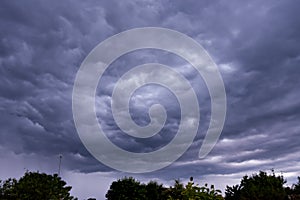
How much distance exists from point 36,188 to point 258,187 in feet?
101

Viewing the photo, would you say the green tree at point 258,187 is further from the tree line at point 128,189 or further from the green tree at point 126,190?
the green tree at point 126,190

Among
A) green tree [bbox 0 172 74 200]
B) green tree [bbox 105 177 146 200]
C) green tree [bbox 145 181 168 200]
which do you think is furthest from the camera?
green tree [bbox 145 181 168 200]

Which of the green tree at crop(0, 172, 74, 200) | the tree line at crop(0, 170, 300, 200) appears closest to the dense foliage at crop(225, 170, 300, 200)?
the tree line at crop(0, 170, 300, 200)

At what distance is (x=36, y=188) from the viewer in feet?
142

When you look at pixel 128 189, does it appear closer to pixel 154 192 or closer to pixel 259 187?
pixel 154 192

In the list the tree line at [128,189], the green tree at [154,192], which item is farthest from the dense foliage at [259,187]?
the green tree at [154,192]

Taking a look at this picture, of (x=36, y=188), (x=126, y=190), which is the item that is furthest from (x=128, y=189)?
(x=36, y=188)

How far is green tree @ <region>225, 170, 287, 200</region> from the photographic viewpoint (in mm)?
44763

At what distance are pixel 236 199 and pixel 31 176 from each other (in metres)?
30.1

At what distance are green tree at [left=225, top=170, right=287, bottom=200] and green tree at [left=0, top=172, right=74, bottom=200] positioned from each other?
24164 millimetres

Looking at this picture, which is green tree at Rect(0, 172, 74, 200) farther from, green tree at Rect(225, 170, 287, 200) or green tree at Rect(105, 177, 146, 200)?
green tree at Rect(225, 170, 287, 200)

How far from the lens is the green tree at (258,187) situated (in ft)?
147

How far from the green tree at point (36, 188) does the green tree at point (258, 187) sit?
24164 millimetres

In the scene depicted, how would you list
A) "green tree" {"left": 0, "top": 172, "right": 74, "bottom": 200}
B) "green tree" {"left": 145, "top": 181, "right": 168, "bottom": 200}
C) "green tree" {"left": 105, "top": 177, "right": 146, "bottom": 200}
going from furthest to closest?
1. "green tree" {"left": 145, "top": 181, "right": 168, "bottom": 200}
2. "green tree" {"left": 105, "top": 177, "right": 146, "bottom": 200}
3. "green tree" {"left": 0, "top": 172, "right": 74, "bottom": 200}
